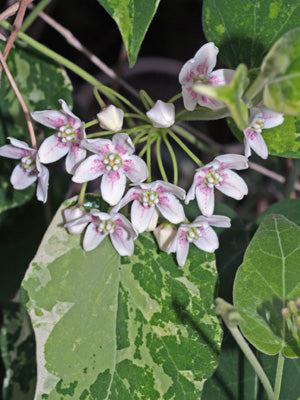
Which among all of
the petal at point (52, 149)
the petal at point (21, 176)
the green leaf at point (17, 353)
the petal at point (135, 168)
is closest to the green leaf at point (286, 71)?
the petal at point (135, 168)

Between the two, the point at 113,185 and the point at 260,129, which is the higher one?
the point at 260,129

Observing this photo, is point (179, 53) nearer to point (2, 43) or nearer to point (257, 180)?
point (257, 180)

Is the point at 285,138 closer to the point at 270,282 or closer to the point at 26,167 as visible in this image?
the point at 270,282

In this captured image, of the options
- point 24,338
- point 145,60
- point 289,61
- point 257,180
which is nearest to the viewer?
point 289,61

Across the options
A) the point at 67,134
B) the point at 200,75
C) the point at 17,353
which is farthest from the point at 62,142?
the point at 17,353

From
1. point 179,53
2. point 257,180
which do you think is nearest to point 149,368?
point 257,180

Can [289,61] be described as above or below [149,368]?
above
